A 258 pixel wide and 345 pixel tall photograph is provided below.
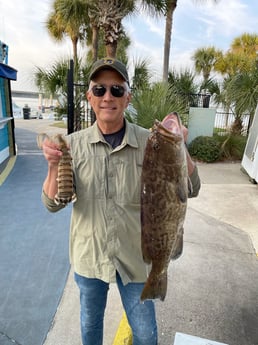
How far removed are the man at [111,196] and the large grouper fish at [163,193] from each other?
9.5 inches

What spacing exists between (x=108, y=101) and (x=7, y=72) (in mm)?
6809

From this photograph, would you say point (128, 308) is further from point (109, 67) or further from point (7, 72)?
point (7, 72)

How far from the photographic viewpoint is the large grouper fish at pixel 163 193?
1225mm

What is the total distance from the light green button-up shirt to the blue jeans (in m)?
0.07

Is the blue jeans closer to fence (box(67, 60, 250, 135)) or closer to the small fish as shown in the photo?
the small fish

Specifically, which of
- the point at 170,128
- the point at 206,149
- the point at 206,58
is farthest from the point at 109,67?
the point at 206,58

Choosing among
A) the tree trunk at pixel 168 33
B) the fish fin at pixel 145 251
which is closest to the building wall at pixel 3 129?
the tree trunk at pixel 168 33

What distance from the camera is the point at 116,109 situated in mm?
1621

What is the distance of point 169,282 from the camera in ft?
10.4

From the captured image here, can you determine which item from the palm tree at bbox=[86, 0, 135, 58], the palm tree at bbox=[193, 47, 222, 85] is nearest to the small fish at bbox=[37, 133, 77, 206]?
the palm tree at bbox=[86, 0, 135, 58]

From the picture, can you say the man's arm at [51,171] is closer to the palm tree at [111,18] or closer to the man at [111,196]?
the man at [111,196]

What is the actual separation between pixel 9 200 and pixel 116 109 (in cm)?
449

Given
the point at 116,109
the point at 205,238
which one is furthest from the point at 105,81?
the point at 205,238

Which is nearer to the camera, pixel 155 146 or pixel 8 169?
pixel 155 146
